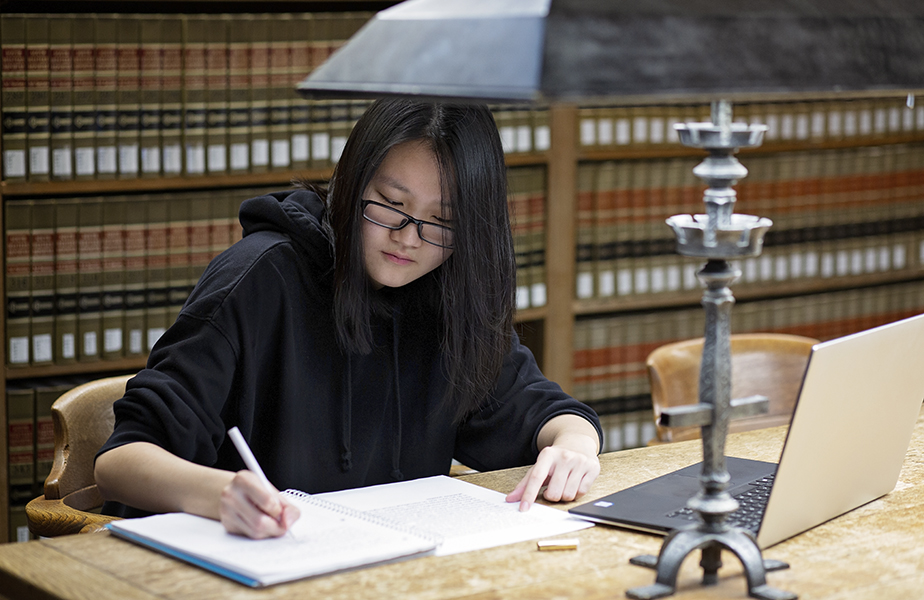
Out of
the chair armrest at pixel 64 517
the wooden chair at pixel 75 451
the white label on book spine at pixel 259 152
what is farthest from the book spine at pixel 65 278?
the chair armrest at pixel 64 517

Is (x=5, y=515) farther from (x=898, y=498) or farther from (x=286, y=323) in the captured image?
(x=898, y=498)

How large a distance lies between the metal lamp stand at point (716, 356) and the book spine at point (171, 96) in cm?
177

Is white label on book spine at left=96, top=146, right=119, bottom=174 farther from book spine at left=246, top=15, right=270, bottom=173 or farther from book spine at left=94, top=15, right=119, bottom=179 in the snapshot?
book spine at left=246, top=15, right=270, bottom=173

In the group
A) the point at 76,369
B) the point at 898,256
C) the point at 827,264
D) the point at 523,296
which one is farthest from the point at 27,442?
the point at 898,256

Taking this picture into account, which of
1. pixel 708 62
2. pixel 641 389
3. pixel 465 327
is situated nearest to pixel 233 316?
pixel 465 327

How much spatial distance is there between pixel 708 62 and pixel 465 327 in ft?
2.91

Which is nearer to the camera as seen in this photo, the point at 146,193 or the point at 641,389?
the point at 146,193

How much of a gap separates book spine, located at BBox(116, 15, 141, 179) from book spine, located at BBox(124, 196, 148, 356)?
0.28 ft

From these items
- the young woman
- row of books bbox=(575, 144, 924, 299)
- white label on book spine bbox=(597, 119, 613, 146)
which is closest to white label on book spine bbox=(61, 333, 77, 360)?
the young woman

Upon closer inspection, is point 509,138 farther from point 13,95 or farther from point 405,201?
point 405,201

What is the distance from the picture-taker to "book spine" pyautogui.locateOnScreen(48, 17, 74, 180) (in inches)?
94.2

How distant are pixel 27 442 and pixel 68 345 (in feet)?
0.79

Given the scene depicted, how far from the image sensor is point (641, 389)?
3.30 metres

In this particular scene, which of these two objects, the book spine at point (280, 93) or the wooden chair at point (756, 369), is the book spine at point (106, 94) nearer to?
the book spine at point (280, 93)
